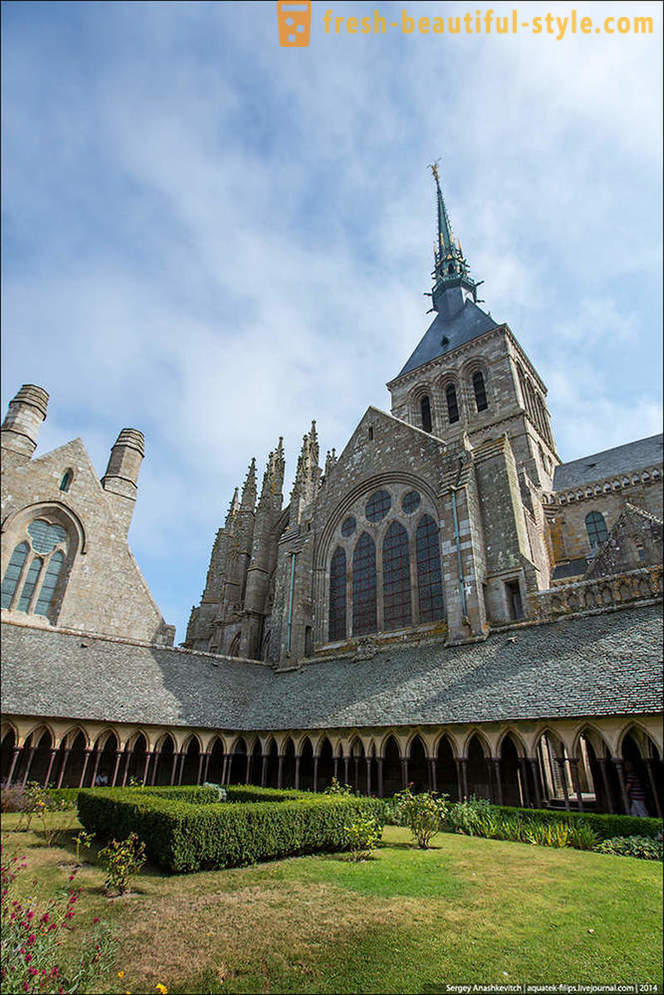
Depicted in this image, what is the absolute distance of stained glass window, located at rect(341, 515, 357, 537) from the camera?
2617 centimetres

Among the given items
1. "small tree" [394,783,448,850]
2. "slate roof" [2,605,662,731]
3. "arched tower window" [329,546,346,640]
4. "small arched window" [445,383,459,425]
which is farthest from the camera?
"small arched window" [445,383,459,425]

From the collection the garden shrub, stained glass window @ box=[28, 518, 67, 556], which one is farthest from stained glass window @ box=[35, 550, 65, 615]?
the garden shrub

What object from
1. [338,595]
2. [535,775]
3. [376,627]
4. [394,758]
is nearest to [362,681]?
[394,758]

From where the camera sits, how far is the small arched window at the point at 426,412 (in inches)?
1447

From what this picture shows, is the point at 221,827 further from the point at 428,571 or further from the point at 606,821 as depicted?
the point at 428,571

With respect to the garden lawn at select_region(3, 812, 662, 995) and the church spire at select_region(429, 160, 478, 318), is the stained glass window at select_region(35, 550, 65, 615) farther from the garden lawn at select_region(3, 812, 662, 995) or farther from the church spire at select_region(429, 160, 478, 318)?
the church spire at select_region(429, 160, 478, 318)

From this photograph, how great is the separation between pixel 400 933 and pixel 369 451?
21.8m

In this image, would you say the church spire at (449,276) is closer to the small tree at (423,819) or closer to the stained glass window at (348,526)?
the stained glass window at (348,526)

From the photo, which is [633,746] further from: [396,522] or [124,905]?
[124,905]

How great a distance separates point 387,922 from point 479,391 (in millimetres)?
32005

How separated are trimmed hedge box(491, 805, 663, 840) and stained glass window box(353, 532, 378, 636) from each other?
1182 cm

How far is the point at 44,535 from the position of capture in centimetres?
2338

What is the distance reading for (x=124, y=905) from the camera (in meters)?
7.46

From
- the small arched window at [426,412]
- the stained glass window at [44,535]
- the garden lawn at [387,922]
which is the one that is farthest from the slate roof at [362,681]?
the small arched window at [426,412]
